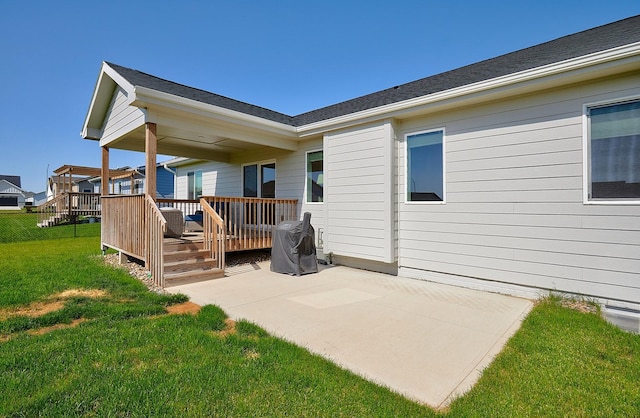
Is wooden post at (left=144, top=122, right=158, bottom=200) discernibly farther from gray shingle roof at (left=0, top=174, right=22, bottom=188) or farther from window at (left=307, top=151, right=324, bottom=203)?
gray shingle roof at (left=0, top=174, right=22, bottom=188)

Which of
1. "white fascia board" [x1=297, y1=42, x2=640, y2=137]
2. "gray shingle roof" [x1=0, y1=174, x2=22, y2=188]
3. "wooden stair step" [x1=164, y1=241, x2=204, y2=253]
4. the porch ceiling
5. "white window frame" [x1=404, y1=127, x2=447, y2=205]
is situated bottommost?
"wooden stair step" [x1=164, y1=241, x2=204, y2=253]

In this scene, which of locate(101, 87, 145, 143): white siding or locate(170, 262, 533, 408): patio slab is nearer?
locate(170, 262, 533, 408): patio slab

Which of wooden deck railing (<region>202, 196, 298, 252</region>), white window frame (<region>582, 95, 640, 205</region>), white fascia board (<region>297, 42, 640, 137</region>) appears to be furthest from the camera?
wooden deck railing (<region>202, 196, 298, 252</region>)

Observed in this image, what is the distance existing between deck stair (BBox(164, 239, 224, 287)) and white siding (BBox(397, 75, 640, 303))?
396cm

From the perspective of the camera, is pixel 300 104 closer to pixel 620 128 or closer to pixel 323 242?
pixel 323 242

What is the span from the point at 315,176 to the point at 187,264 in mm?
3660

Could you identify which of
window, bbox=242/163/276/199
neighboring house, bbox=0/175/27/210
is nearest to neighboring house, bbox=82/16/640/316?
window, bbox=242/163/276/199

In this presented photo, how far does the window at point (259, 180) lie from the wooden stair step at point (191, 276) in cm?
351

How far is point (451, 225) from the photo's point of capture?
5.25 meters

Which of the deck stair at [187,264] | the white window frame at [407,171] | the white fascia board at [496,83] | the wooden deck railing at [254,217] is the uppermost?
the white fascia board at [496,83]

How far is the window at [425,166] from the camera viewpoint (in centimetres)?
A: 543

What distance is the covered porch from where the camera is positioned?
532cm

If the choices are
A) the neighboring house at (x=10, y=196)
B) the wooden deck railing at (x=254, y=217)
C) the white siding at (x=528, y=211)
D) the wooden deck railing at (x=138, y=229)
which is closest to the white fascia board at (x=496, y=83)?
the white siding at (x=528, y=211)

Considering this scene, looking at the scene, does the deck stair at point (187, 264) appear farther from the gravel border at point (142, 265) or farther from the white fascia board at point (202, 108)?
the white fascia board at point (202, 108)
